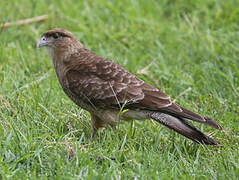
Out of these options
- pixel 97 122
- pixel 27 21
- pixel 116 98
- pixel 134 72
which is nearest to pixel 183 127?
pixel 116 98

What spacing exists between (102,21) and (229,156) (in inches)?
190

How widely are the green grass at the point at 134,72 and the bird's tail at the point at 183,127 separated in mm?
149

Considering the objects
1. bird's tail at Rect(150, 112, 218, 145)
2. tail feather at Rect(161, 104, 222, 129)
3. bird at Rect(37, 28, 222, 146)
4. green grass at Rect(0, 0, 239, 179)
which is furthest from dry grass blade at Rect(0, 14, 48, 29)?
tail feather at Rect(161, 104, 222, 129)

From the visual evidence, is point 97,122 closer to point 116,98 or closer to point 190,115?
point 116,98

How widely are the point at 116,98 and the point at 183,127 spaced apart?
2.80 ft

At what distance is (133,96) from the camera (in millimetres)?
5395

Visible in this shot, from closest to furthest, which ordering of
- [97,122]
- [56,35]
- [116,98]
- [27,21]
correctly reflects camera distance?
[116,98] < [97,122] < [56,35] < [27,21]

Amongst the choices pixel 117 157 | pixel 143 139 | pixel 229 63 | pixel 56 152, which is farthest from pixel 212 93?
pixel 56 152

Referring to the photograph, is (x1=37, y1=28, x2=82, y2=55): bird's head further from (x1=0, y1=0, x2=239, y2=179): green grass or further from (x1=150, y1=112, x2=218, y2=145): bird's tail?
(x1=150, y1=112, x2=218, y2=145): bird's tail

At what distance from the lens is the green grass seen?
14.5 ft

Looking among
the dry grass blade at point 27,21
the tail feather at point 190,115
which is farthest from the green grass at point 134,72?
the tail feather at point 190,115

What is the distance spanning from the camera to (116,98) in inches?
213

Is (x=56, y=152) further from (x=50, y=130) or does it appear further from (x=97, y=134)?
(x=97, y=134)

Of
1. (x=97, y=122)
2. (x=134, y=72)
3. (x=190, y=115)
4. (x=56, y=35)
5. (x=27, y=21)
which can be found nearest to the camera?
(x=190, y=115)
